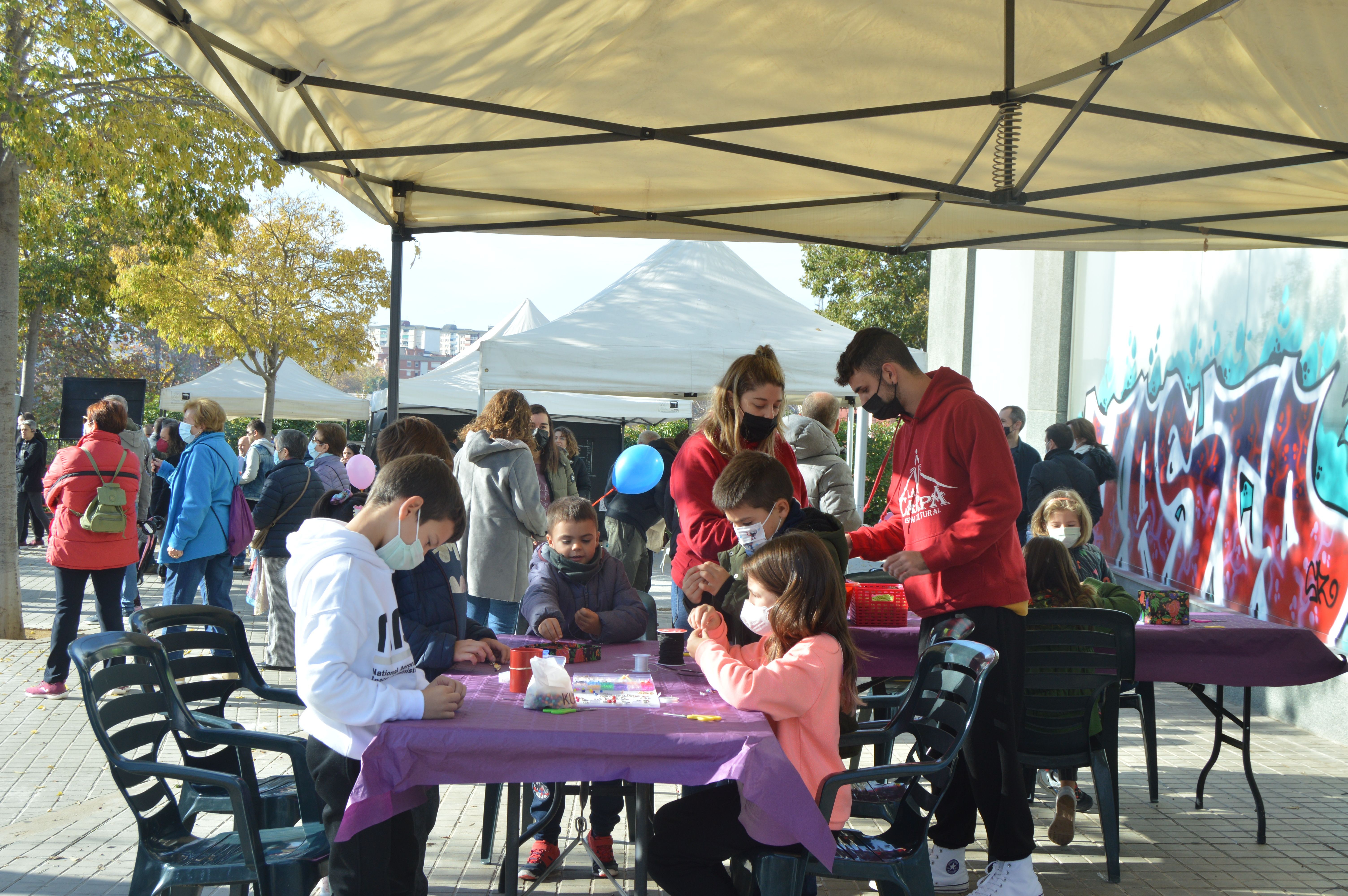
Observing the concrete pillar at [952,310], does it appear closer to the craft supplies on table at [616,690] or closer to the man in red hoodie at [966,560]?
the man in red hoodie at [966,560]

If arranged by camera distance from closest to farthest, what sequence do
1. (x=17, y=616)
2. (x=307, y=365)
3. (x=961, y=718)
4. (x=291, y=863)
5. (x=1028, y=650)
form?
1. (x=291, y=863)
2. (x=961, y=718)
3. (x=1028, y=650)
4. (x=17, y=616)
5. (x=307, y=365)

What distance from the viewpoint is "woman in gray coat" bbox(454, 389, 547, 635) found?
5.91 metres

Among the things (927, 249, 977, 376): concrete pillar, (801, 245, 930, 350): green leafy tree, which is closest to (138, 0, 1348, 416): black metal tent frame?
(927, 249, 977, 376): concrete pillar

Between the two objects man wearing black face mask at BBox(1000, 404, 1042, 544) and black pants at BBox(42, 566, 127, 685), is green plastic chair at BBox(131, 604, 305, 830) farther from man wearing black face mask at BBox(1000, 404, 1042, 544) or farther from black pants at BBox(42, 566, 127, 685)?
man wearing black face mask at BBox(1000, 404, 1042, 544)

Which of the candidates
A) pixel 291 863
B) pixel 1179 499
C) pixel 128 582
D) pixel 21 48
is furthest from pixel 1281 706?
pixel 21 48

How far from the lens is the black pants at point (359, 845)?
2.65 m

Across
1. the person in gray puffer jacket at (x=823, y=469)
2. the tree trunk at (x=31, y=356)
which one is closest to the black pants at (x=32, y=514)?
the tree trunk at (x=31, y=356)

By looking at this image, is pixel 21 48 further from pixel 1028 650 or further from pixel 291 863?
pixel 1028 650

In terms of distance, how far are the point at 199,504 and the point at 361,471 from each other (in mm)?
2070

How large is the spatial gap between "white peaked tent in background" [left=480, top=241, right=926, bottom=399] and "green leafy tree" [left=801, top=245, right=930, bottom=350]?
1711 centimetres

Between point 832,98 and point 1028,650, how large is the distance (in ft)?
7.95

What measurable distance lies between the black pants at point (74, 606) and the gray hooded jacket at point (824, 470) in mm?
4348

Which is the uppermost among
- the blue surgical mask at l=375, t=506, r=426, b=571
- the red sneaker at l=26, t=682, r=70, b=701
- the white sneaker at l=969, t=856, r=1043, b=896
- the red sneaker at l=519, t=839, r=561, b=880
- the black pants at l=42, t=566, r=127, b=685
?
the blue surgical mask at l=375, t=506, r=426, b=571

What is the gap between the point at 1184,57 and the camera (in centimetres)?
394
